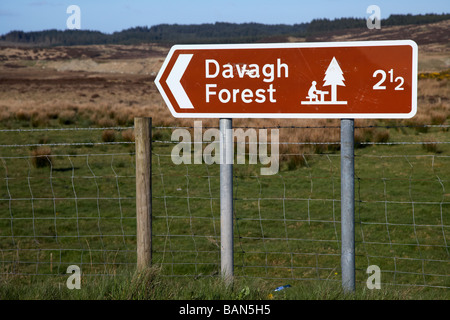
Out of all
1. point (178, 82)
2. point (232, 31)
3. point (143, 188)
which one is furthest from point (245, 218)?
point (232, 31)

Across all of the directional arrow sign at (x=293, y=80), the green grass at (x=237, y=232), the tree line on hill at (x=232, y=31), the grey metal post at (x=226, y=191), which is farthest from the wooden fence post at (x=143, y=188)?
the tree line on hill at (x=232, y=31)

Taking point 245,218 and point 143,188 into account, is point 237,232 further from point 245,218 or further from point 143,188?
point 143,188

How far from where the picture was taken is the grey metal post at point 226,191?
13.8ft

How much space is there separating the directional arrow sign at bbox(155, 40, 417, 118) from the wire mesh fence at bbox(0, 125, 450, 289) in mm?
970

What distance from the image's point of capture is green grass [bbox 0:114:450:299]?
4301 mm

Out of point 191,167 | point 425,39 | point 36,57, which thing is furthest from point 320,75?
point 36,57

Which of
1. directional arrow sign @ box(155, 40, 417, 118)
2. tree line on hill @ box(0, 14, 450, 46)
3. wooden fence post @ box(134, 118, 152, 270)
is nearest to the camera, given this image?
directional arrow sign @ box(155, 40, 417, 118)

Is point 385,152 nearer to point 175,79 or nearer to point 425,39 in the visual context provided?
point 175,79

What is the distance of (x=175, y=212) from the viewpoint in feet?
29.8

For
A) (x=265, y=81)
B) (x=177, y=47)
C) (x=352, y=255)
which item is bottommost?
(x=352, y=255)

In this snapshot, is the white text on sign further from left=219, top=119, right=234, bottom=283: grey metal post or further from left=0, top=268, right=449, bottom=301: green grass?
left=0, top=268, right=449, bottom=301: green grass

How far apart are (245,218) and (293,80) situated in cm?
402

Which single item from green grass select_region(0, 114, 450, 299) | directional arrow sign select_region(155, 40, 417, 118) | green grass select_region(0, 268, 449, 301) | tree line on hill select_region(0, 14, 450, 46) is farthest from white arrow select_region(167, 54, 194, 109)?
tree line on hill select_region(0, 14, 450, 46)

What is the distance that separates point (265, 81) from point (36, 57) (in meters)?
129
